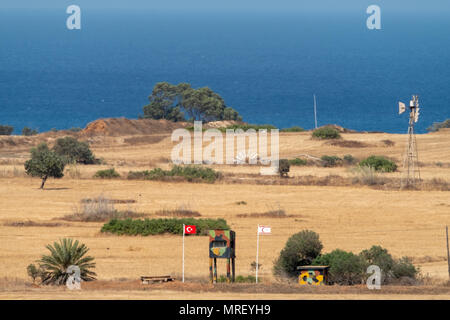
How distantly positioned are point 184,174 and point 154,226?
45.7 feet

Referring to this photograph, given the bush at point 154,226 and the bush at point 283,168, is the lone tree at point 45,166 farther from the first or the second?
the bush at point 154,226

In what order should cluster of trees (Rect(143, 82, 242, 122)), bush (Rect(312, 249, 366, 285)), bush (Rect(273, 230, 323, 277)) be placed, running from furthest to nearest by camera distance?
cluster of trees (Rect(143, 82, 242, 122))
bush (Rect(273, 230, 323, 277))
bush (Rect(312, 249, 366, 285))

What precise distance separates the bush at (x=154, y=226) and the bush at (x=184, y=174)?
12.9 meters

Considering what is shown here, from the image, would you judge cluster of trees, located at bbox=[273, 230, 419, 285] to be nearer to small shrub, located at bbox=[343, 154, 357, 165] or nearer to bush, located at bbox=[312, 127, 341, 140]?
small shrub, located at bbox=[343, 154, 357, 165]

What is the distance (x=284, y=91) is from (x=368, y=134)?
10731cm

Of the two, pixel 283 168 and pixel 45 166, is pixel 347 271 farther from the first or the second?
pixel 283 168

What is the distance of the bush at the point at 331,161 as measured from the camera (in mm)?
49156

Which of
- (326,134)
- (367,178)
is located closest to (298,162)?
(367,178)

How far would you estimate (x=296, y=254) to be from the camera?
2117cm

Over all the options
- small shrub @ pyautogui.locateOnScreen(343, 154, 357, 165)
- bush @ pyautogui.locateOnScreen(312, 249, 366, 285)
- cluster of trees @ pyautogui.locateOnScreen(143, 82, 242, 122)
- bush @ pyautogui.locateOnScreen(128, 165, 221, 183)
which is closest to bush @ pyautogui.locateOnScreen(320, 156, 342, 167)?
small shrub @ pyautogui.locateOnScreen(343, 154, 357, 165)

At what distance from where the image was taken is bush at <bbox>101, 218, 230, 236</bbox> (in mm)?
28000

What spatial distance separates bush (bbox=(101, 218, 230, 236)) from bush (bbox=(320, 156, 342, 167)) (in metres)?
21.4

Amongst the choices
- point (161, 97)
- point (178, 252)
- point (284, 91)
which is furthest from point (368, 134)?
point (284, 91)
